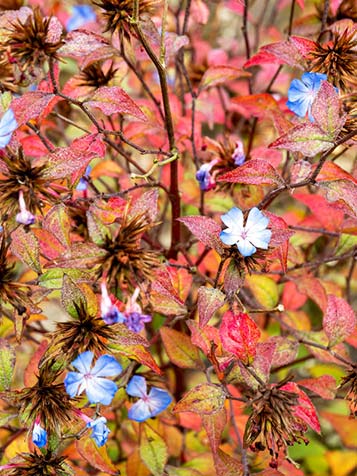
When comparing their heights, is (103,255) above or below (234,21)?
above

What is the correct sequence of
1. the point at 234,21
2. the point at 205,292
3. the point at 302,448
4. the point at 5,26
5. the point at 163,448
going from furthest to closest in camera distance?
the point at 234,21
the point at 302,448
the point at 163,448
the point at 5,26
the point at 205,292

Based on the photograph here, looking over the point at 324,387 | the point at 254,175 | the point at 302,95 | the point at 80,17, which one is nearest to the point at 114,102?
the point at 254,175

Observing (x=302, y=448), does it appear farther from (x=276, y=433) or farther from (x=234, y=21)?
(x=234, y=21)

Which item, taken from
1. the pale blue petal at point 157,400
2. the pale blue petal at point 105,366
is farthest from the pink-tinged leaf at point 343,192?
the pale blue petal at point 157,400

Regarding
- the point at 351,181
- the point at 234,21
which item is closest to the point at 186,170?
the point at 351,181

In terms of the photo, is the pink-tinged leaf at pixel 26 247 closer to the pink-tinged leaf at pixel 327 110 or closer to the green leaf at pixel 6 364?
the green leaf at pixel 6 364

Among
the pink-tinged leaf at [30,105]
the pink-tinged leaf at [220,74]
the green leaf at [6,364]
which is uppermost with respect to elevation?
the pink-tinged leaf at [30,105]

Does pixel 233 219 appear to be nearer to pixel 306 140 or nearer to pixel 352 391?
pixel 306 140
